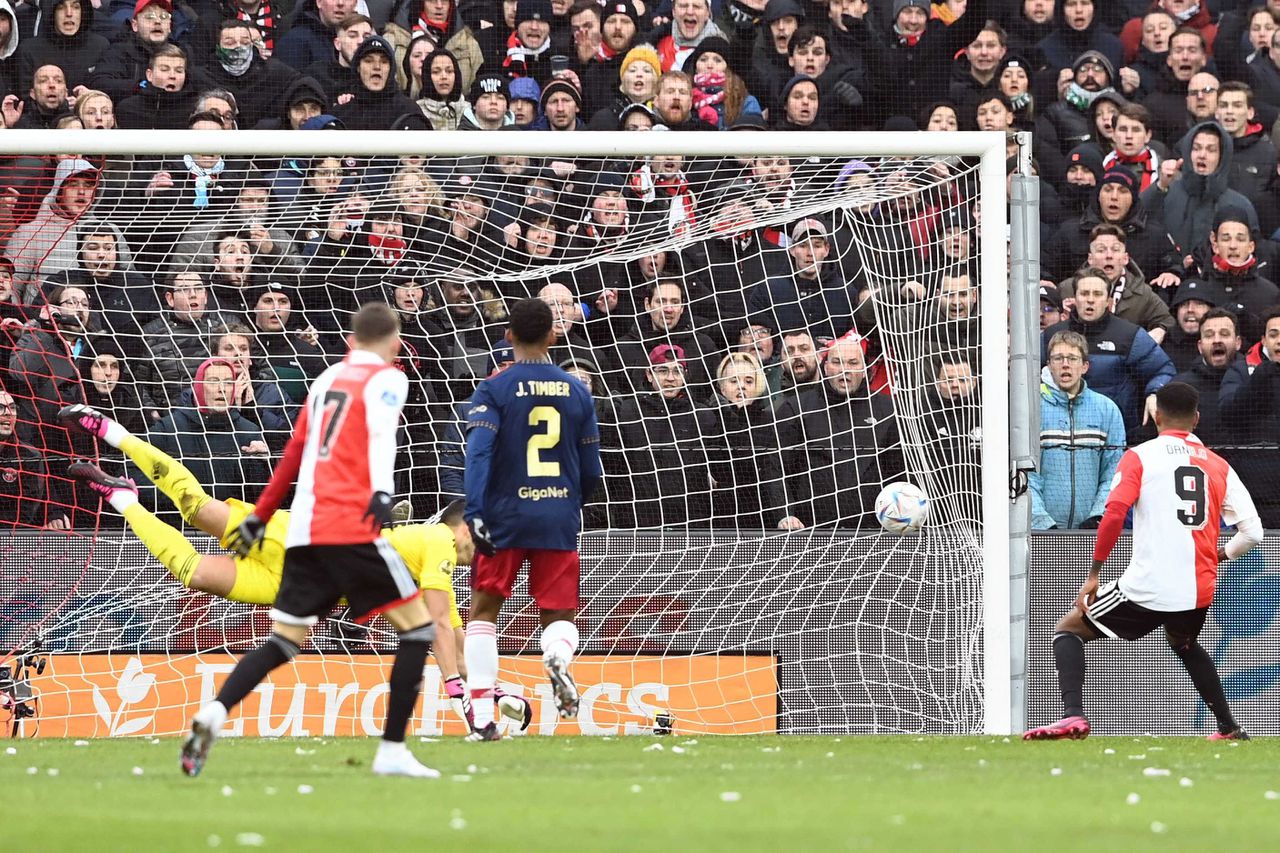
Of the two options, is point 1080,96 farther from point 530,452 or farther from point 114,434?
point 114,434

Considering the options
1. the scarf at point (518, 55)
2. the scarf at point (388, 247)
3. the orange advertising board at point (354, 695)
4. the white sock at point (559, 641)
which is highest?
the scarf at point (518, 55)

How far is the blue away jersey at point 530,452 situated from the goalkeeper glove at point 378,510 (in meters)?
1.66

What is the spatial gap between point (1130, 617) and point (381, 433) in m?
4.31

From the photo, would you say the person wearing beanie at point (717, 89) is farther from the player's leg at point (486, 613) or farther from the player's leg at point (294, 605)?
the player's leg at point (294, 605)

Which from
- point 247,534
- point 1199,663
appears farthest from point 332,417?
point 1199,663

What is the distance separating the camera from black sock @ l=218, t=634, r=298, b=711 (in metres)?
5.75

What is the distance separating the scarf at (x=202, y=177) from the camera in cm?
1014

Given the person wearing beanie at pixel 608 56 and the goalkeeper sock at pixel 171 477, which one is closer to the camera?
the goalkeeper sock at pixel 171 477

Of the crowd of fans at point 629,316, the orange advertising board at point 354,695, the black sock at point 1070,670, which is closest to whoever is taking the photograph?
the black sock at point 1070,670

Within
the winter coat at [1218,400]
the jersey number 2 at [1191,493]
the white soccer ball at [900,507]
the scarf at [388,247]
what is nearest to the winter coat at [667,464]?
the white soccer ball at [900,507]

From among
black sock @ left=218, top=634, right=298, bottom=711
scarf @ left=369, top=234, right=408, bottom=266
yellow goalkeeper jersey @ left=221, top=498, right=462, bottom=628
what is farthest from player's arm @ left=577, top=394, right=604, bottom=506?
scarf @ left=369, top=234, right=408, bottom=266

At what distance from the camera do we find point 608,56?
40.2 feet

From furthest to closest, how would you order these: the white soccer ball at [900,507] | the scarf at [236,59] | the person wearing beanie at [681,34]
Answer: the person wearing beanie at [681,34], the scarf at [236,59], the white soccer ball at [900,507]

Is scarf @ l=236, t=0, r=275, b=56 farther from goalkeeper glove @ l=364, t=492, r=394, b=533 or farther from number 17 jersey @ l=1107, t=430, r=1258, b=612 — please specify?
goalkeeper glove @ l=364, t=492, r=394, b=533
